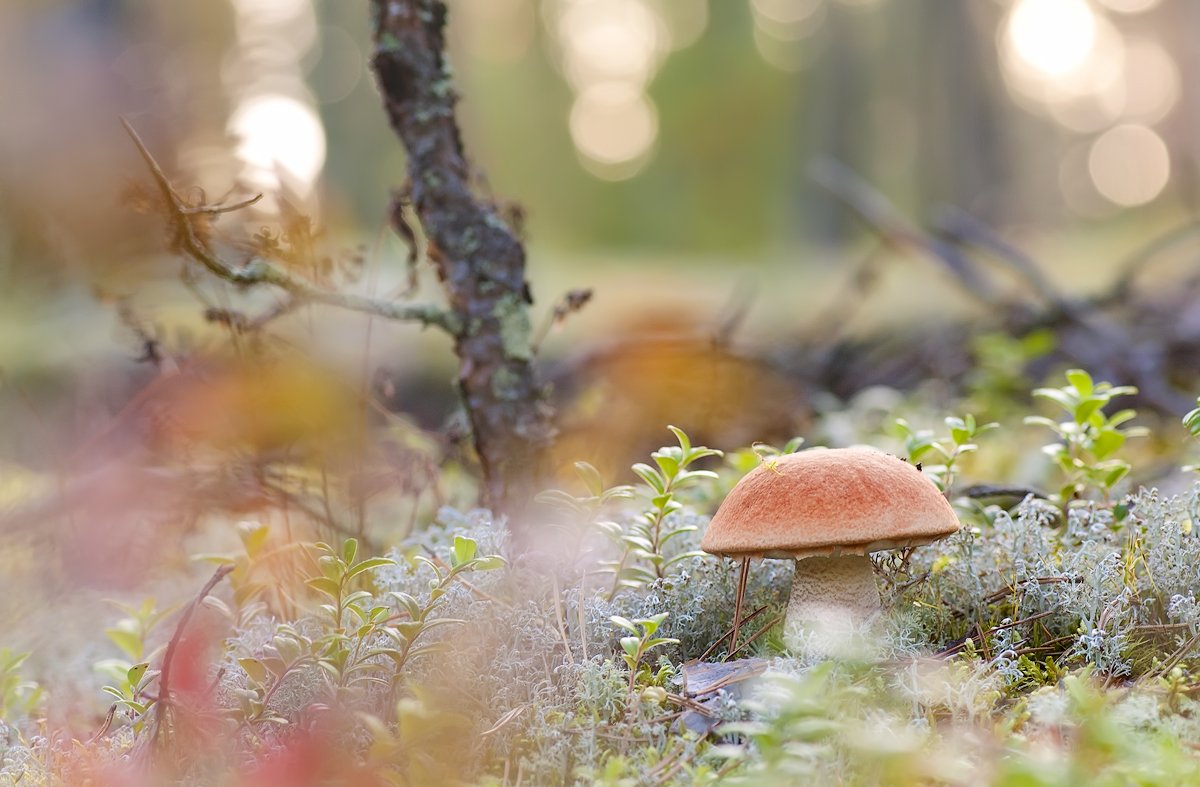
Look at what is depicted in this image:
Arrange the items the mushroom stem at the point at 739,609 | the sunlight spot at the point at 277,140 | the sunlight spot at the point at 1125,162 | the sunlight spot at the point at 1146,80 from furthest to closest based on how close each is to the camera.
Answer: the sunlight spot at the point at 1125,162
the sunlight spot at the point at 1146,80
the sunlight spot at the point at 277,140
the mushroom stem at the point at 739,609

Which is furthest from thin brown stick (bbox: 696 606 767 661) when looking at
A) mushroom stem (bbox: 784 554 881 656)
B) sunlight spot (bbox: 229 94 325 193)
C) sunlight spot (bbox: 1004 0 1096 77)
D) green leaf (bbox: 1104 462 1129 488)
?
sunlight spot (bbox: 1004 0 1096 77)

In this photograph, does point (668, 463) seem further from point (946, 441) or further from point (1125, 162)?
point (1125, 162)

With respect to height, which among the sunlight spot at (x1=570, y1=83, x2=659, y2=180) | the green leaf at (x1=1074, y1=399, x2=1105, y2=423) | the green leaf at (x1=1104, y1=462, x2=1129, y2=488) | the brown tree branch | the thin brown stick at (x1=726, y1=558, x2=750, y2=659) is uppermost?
the sunlight spot at (x1=570, y1=83, x2=659, y2=180)

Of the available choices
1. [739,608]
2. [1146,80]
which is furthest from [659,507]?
[1146,80]

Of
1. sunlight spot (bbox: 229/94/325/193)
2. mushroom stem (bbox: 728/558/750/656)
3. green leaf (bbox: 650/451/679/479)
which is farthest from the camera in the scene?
sunlight spot (bbox: 229/94/325/193)

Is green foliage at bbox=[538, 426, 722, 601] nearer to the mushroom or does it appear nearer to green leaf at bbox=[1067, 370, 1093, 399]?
the mushroom

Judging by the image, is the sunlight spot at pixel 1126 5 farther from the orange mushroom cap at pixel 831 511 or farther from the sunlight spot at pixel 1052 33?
the orange mushroom cap at pixel 831 511

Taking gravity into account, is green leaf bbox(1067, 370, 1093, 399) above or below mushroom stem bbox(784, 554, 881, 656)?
above

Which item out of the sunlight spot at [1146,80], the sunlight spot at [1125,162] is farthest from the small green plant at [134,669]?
the sunlight spot at [1125,162]
